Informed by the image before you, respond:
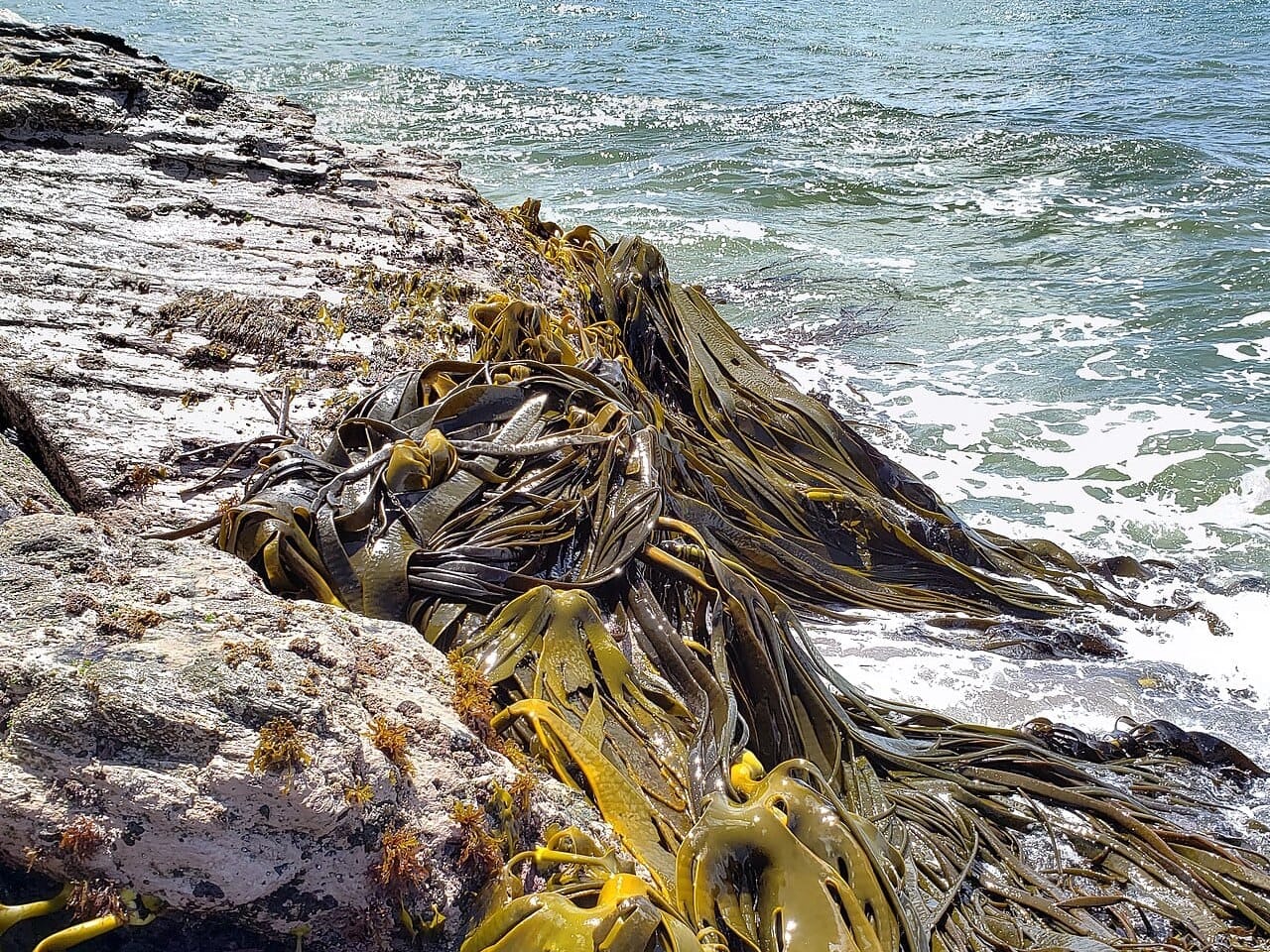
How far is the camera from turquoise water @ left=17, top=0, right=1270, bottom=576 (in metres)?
5.76

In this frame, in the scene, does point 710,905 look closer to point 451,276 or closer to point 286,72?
point 451,276

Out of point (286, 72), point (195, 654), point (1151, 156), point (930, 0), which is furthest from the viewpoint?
point (930, 0)

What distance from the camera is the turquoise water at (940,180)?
5758 millimetres

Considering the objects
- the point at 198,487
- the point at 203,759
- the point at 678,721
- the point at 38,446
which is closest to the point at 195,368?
the point at 38,446

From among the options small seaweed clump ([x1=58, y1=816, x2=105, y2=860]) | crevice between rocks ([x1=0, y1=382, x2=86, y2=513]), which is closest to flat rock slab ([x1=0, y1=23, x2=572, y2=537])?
crevice between rocks ([x1=0, y1=382, x2=86, y2=513])

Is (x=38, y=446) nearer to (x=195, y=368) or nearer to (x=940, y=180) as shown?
(x=195, y=368)

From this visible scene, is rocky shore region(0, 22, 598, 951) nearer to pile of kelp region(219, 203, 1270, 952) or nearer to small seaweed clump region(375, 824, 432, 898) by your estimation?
small seaweed clump region(375, 824, 432, 898)

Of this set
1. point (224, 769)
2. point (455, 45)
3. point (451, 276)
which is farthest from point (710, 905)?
point (455, 45)

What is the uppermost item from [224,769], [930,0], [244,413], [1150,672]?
[930,0]

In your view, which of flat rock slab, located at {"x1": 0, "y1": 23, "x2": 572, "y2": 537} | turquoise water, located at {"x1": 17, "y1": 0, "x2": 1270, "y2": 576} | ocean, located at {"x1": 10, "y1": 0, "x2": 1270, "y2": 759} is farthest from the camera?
turquoise water, located at {"x1": 17, "y1": 0, "x2": 1270, "y2": 576}

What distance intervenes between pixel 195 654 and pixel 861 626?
2.53m

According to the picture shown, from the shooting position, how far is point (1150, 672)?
3.61m

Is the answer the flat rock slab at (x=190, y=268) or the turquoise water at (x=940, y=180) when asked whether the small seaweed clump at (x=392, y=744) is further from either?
the turquoise water at (x=940, y=180)

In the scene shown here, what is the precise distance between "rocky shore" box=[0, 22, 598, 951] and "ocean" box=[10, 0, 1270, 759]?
2.05 meters
